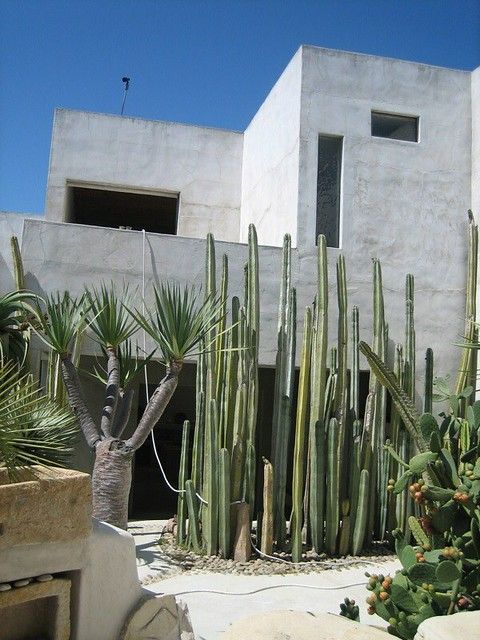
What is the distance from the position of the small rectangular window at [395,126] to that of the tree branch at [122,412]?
444cm

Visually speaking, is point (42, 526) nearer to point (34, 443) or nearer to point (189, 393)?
point (34, 443)

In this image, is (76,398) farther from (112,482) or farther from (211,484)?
(211,484)

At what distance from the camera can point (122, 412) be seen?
6.32 meters

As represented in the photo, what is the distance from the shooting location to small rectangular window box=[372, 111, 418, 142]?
8.30 metres

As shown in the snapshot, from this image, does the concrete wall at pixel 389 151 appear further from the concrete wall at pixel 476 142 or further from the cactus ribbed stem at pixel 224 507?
the cactus ribbed stem at pixel 224 507

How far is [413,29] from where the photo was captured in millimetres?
6398

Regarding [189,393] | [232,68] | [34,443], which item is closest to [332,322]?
[232,68]

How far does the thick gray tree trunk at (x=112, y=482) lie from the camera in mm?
5832

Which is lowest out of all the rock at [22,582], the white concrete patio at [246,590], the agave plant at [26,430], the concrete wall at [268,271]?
the white concrete patio at [246,590]

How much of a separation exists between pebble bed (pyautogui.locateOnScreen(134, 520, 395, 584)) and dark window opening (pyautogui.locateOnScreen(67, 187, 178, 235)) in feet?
18.2

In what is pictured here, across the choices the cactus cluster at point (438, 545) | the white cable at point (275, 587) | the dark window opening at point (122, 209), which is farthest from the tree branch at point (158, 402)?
the dark window opening at point (122, 209)

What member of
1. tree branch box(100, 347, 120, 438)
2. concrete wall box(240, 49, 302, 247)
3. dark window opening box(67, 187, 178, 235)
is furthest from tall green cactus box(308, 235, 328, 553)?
dark window opening box(67, 187, 178, 235)

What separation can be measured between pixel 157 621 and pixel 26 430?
4.19 ft

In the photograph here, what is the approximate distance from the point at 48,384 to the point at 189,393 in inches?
284
